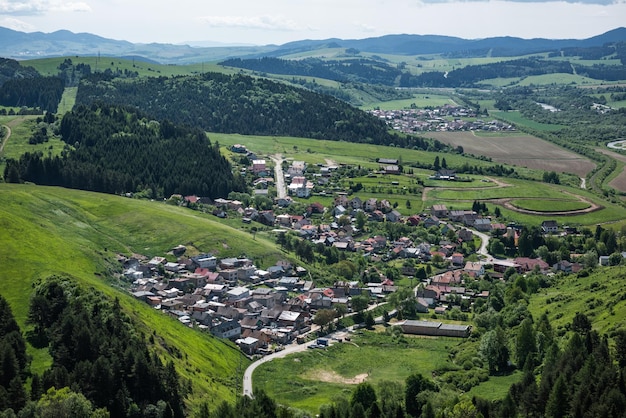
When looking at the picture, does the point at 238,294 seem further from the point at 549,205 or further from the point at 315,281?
the point at 549,205

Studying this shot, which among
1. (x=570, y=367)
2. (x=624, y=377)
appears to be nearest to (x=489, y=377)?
(x=570, y=367)

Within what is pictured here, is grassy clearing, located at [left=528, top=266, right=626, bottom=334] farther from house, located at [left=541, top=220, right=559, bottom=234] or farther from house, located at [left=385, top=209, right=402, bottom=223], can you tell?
house, located at [left=385, top=209, right=402, bottom=223]

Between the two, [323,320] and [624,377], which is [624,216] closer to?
[323,320]

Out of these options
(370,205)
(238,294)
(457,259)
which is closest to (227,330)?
(238,294)

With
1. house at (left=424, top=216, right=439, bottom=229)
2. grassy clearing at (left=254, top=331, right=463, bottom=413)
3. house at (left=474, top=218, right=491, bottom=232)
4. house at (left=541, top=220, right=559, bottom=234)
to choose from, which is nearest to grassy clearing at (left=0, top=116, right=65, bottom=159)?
house at (left=424, top=216, right=439, bottom=229)

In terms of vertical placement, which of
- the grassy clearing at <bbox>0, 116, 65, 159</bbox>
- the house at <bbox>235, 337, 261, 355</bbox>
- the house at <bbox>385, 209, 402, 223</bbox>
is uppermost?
the grassy clearing at <bbox>0, 116, 65, 159</bbox>

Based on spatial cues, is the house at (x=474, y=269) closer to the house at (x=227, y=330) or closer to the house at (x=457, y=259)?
the house at (x=457, y=259)

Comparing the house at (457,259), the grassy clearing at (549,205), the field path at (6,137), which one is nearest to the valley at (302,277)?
the grassy clearing at (549,205)
